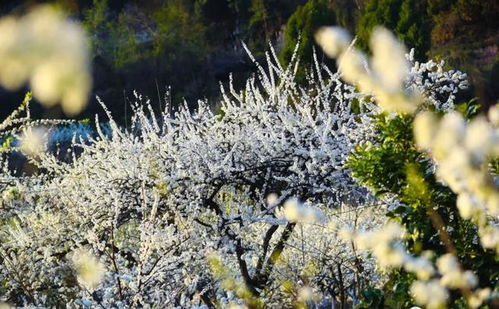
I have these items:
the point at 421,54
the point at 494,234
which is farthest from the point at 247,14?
the point at 494,234

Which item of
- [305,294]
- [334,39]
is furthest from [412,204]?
[334,39]

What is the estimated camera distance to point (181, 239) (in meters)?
5.20

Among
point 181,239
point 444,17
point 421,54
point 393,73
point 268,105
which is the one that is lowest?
point 393,73

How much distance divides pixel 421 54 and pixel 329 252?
1349cm

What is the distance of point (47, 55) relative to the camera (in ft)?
2.31

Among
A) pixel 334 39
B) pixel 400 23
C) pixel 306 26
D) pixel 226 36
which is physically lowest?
pixel 334 39

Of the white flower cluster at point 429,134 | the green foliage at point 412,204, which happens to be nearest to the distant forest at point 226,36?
the green foliage at point 412,204

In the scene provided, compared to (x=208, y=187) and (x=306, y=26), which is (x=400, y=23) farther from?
(x=208, y=187)

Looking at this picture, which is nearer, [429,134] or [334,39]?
[429,134]

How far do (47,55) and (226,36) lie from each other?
3408 centimetres

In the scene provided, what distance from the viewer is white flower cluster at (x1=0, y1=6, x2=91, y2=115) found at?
2.29 feet

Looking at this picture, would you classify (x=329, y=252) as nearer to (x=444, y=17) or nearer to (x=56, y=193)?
(x=56, y=193)

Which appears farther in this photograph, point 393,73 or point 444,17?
point 444,17

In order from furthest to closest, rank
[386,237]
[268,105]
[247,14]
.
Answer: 1. [247,14]
2. [268,105]
3. [386,237]
